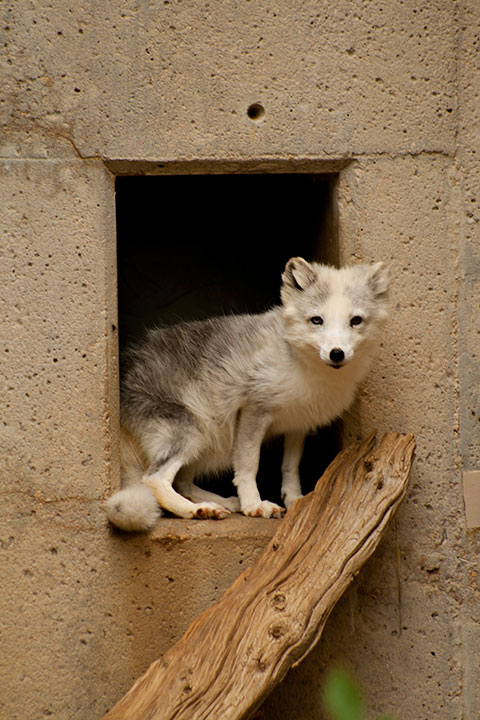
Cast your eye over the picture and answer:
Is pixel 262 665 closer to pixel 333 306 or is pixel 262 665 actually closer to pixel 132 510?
pixel 132 510

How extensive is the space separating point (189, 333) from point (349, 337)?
918mm

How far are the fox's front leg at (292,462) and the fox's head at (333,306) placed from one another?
2.05 ft

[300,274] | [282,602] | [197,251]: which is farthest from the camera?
[197,251]

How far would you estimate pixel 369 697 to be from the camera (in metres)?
2.82

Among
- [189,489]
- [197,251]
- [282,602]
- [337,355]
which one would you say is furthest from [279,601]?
[197,251]

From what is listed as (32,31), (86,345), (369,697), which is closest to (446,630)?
(369,697)

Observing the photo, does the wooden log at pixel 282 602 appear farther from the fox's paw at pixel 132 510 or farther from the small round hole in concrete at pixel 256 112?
the small round hole in concrete at pixel 256 112

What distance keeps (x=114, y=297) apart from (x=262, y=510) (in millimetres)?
1042

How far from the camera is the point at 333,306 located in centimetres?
262

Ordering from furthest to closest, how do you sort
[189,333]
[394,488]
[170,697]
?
[189,333] < [394,488] < [170,697]

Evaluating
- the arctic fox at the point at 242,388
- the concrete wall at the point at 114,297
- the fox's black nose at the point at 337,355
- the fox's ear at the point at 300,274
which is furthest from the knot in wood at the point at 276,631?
the fox's ear at the point at 300,274

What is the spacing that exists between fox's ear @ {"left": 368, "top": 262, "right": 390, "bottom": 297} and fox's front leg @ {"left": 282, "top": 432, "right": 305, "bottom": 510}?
801 millimetres

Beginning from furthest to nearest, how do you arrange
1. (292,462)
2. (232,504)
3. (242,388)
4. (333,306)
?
(292,462) < (232,504) < (242,388) < (333,306)

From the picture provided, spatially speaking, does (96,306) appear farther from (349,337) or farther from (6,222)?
(349,337)
